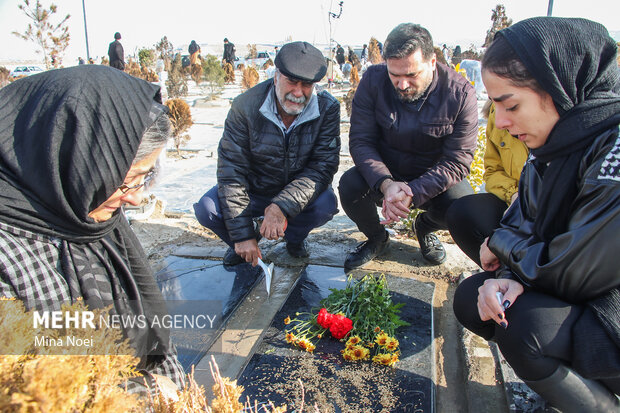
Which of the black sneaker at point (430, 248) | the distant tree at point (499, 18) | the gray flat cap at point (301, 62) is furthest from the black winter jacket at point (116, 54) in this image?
the distant tree at point (499, 18)

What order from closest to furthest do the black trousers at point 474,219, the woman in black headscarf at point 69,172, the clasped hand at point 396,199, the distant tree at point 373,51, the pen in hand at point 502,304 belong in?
the woman in black headscarf at point 69,172 < the pen in hand at point 502,304 < the black trousers at point 474,219 < the clasped hand at point 396,199 < the distant tree at point 373,51

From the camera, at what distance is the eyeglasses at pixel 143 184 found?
150 centimetres

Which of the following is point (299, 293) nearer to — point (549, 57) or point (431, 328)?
point (431, 328)

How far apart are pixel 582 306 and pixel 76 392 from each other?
1.53 m

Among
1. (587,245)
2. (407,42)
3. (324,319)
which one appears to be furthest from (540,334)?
(407,42)

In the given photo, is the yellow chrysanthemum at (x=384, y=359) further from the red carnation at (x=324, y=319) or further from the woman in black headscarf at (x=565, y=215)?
the woman in black headscarf at (x=565, y=215)

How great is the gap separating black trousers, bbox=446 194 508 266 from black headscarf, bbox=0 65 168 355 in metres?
1.63

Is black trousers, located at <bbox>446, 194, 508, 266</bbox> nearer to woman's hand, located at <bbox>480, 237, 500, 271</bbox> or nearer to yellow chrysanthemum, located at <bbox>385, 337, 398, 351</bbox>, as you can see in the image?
woman's hand, located at <bbox>480, 237, 500, 271</bbox>

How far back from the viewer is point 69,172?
4.13 feet

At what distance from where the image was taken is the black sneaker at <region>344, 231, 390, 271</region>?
2.98m

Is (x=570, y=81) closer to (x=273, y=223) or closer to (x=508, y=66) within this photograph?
(x=508, y=66)

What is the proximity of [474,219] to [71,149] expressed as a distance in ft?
6.13

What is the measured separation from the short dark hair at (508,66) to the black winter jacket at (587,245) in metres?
0.29

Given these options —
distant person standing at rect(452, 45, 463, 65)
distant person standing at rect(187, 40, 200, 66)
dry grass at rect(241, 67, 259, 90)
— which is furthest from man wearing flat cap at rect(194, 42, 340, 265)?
distant person standing at rect(452, 45, 463, 65)
